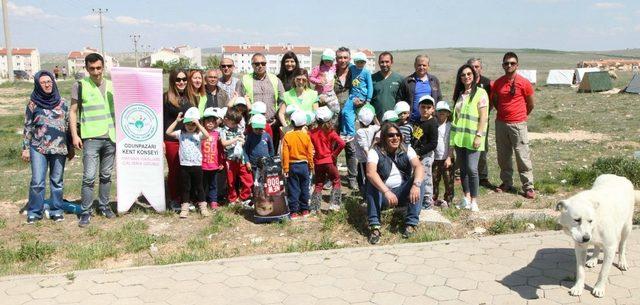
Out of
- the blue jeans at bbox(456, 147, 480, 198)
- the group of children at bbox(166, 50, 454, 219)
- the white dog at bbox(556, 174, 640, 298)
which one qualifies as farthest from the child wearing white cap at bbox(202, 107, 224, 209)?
the white dog at bbox(556, 174, 640, 298)

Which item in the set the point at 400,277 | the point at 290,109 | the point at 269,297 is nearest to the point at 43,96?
the point at 290,109

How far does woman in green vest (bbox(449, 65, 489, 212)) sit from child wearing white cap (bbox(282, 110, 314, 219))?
1908 millimetres

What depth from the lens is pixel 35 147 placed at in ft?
20.7

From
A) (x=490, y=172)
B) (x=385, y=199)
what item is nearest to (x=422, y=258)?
(x=385, y=199)

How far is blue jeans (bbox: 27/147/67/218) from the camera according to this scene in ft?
20.9

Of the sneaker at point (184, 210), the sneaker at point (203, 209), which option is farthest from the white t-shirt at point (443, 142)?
the sneaker at point (184, 210)

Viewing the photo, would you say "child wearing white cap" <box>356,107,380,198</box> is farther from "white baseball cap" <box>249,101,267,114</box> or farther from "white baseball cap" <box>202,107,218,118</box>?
"white baseball cap" <box>202,107,218,118</box>

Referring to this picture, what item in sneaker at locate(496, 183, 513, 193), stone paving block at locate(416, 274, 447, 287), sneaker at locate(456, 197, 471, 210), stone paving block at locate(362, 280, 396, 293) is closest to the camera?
stone paving block at locate(362, 280, 396, 293)

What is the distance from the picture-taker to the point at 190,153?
647 cm

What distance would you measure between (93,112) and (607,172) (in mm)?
7767

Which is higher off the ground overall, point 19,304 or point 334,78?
point 334,78

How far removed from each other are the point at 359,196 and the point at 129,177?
10.5 feet

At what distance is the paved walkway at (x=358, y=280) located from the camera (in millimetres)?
4371

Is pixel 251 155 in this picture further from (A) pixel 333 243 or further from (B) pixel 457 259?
(B) pixel 457 259
